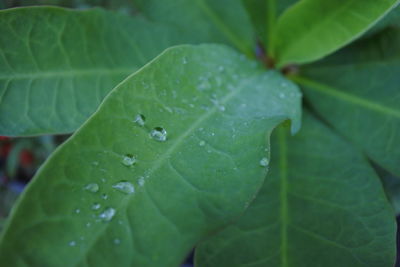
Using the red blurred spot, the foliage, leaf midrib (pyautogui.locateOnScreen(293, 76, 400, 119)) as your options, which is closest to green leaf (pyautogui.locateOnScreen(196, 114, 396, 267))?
the foliage

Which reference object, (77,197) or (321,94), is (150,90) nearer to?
(77,197)

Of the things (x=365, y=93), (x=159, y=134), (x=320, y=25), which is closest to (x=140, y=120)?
(x=159, y=134)

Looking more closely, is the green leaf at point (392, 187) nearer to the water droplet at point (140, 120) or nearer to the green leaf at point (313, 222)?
the green leaf at point (313, 222)

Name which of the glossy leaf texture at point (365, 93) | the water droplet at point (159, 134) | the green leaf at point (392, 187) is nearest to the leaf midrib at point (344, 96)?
the glossy leaf texture at point (365, 93)

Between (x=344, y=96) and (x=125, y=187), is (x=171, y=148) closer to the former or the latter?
(x=125, y=187)

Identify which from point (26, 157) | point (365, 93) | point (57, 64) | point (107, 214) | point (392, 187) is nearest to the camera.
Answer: point (107, 214)

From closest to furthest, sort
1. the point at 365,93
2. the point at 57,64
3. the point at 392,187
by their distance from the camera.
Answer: the point at 57,64 < the point at 365,93 < the point at 392,187
